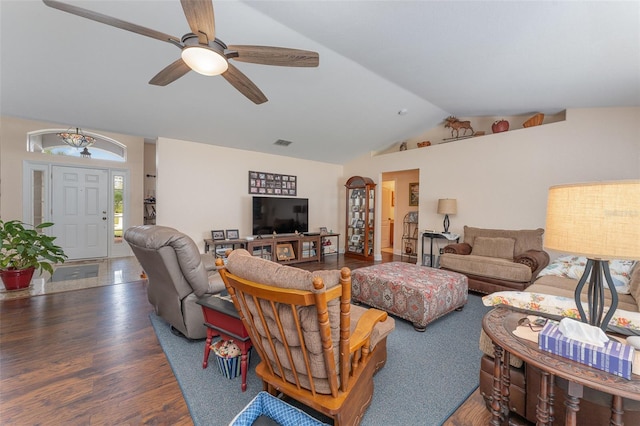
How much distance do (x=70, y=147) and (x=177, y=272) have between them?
5339 millimetres

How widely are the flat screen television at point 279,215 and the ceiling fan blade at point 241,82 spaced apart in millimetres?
2946

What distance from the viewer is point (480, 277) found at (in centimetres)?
371

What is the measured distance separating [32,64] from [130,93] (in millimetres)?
→ 868

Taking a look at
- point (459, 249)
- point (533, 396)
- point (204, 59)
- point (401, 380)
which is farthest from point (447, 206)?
point (204, 59)

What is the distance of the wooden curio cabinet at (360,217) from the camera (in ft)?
20.3

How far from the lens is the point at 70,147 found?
5.32 metres

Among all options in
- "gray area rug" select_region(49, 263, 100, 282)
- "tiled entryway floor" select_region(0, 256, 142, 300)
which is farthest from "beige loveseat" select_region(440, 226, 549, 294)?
"gray area rug" select_region(49, 263, 100, 282)

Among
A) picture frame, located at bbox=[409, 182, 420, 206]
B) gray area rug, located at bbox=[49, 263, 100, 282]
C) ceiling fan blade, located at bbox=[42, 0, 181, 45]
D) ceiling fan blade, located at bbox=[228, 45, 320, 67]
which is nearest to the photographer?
ceiling fan blade, located at bbox=[42, 0, 181, 45]

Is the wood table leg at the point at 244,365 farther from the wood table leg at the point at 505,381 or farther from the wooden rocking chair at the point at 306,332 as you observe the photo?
the wood table leg at the point at 505,381

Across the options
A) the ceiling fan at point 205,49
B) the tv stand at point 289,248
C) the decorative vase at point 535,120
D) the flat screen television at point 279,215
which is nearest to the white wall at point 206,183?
the flat screen television at point 279,215

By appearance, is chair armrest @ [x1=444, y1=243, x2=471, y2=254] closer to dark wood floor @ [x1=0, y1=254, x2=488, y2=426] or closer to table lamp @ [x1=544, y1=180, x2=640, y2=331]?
dark wood floor @ [x1=0, y1=254, x2=488, y2=426]

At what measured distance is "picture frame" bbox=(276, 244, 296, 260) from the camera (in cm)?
545

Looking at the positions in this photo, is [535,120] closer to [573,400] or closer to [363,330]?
[573,400]

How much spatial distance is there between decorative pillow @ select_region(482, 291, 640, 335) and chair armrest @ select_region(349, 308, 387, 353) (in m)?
0.67
